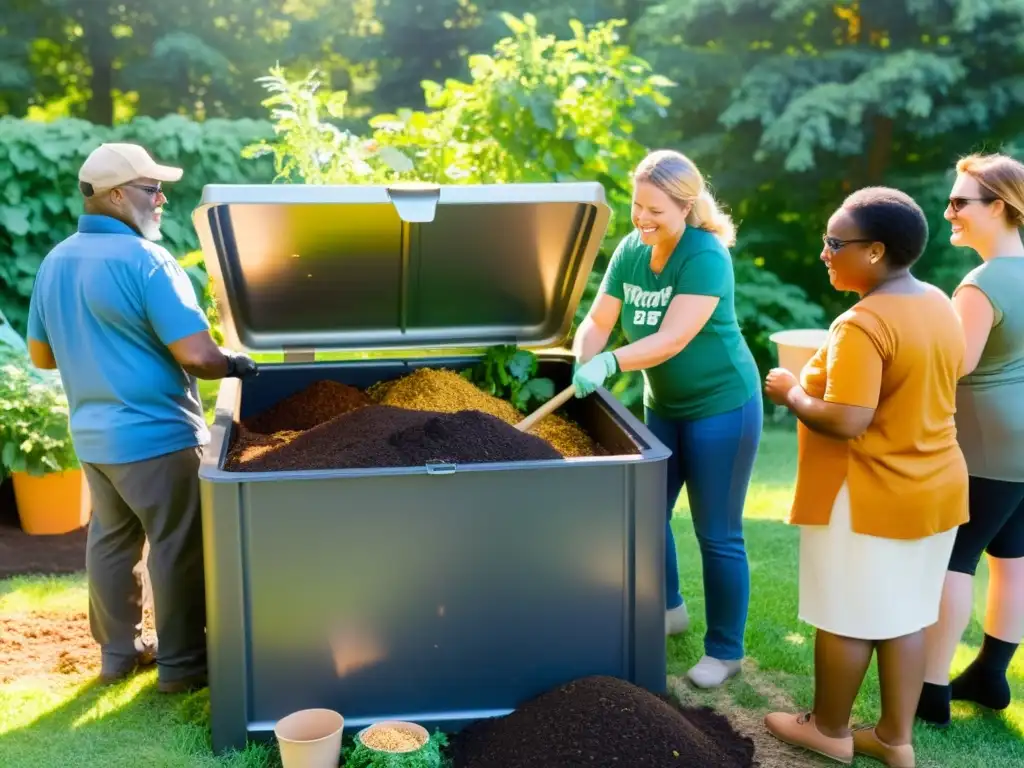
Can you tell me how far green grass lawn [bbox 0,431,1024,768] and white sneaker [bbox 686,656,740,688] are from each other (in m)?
0.03

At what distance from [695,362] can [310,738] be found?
1512 millimetres

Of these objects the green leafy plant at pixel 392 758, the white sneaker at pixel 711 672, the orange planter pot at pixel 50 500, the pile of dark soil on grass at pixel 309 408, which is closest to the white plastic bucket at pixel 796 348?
the white sneaker at pixel 711 672

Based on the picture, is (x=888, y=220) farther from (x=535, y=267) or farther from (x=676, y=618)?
(x=676, y=618)

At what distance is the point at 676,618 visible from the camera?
12.2 feet

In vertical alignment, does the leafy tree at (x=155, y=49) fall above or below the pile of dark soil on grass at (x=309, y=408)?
above

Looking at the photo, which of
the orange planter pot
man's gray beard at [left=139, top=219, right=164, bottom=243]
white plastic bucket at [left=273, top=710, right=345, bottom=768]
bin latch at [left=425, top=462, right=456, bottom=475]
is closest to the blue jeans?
bin latch at [left=425, top=462, right=456, bottom=475]

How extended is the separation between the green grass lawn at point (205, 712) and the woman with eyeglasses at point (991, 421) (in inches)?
6.6

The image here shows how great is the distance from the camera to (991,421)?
294 centimetres

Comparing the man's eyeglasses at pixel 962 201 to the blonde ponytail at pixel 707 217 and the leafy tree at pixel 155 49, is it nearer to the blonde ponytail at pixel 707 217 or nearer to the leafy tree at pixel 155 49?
the blonde ponytail at pixel 707 217

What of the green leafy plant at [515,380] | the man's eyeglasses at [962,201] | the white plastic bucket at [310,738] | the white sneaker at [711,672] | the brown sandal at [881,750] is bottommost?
the brown sandal at [881,750]

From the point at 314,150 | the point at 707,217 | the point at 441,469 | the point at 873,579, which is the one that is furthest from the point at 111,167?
the point at 873,579

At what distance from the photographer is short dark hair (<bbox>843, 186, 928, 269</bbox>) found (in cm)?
251

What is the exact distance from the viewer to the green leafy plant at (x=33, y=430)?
15.1 feet

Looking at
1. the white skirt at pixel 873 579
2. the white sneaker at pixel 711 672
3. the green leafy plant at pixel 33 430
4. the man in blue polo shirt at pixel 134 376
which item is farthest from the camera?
the green leafy plant at pixel 33 430
